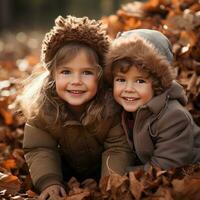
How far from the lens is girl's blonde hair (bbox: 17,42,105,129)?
12.6ft

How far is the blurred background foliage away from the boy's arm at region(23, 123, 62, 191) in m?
16.5

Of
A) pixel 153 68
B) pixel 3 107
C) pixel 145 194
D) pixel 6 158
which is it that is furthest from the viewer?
pixel 3 107

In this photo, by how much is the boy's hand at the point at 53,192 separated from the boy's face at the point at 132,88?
0.74 meters

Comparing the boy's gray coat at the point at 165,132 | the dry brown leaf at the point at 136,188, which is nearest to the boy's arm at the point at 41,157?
the boy's gray coat at the point at 165,132

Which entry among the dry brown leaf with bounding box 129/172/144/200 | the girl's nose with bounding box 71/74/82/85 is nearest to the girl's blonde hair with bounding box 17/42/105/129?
the girl's nose with bounding box 71/74/82/85

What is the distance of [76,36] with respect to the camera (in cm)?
385

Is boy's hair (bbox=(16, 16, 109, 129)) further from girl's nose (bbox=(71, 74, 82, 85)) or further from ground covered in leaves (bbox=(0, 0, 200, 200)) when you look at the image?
ground covered in leaves (bbox=(0, 0, 200, 200))

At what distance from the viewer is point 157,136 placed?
3.81m

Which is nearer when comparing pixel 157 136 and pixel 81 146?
pixel 157 136

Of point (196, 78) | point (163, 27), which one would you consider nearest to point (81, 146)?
point (196, 78)

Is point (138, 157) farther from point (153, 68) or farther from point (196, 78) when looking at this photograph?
point (196, 78)

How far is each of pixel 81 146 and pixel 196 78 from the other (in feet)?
4.13

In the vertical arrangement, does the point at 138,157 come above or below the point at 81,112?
below

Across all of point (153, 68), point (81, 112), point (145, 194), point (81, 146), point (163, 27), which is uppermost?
point (163, 27)
